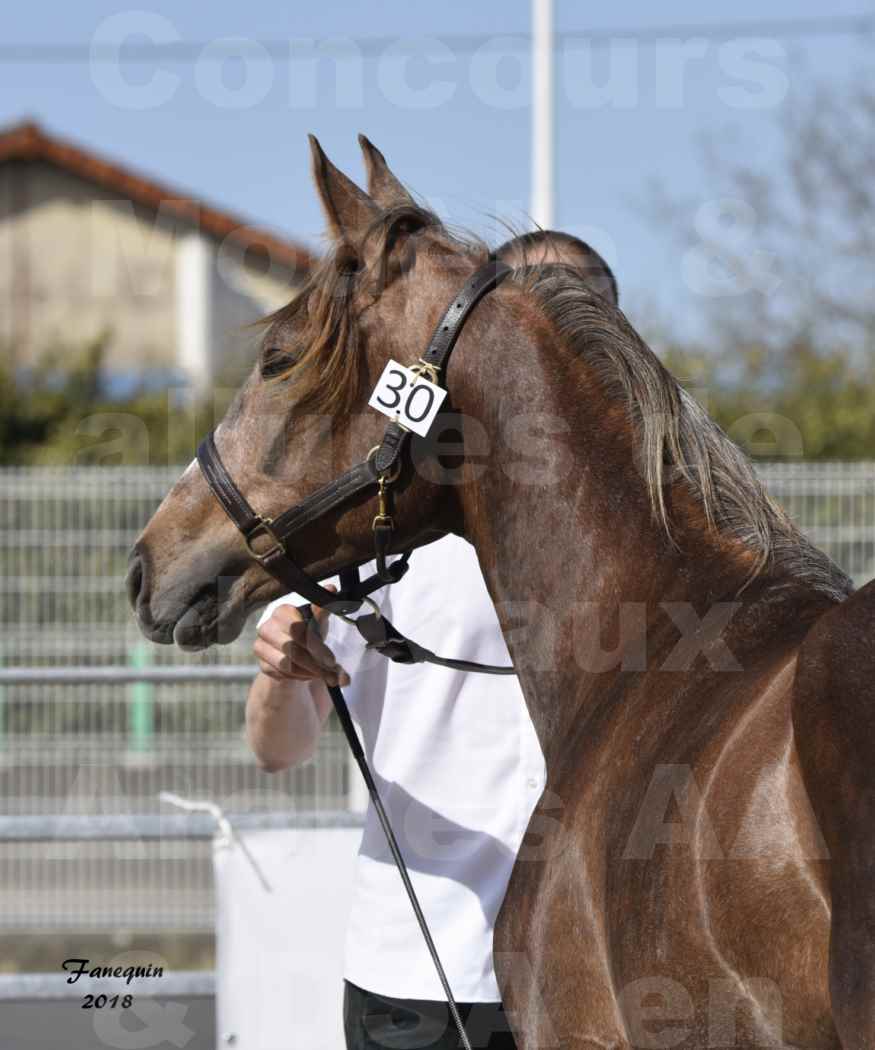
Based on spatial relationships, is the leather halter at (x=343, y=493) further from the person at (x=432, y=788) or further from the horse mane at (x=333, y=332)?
the person at (x=432, y=788)

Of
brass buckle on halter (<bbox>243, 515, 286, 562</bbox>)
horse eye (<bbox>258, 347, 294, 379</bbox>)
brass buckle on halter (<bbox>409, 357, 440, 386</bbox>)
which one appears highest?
horse eye (<bbox>258, 347, 294, 379</bbox>)

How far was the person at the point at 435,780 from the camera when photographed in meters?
2.37

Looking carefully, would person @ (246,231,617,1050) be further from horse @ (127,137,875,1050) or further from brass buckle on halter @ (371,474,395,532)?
brass buckle on halter @ (371,474,395,532)

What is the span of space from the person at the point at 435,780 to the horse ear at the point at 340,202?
286 millimetres

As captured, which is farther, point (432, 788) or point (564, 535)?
point (432, 788)

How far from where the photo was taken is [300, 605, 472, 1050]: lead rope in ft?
7.24

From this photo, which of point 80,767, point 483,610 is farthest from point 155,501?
point 483,610

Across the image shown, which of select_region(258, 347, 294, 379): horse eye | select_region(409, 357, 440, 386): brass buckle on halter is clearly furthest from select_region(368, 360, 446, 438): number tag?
select_region(258, 347, 294, 379): horse eye

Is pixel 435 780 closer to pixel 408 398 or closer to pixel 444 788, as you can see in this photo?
pixel 444 788

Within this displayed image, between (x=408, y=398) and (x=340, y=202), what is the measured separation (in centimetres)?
33

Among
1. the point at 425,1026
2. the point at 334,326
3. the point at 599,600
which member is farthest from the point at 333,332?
the point at 425,1026

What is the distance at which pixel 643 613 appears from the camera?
198cm

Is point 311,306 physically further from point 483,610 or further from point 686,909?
point 686,909

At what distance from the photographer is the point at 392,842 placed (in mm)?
2277
